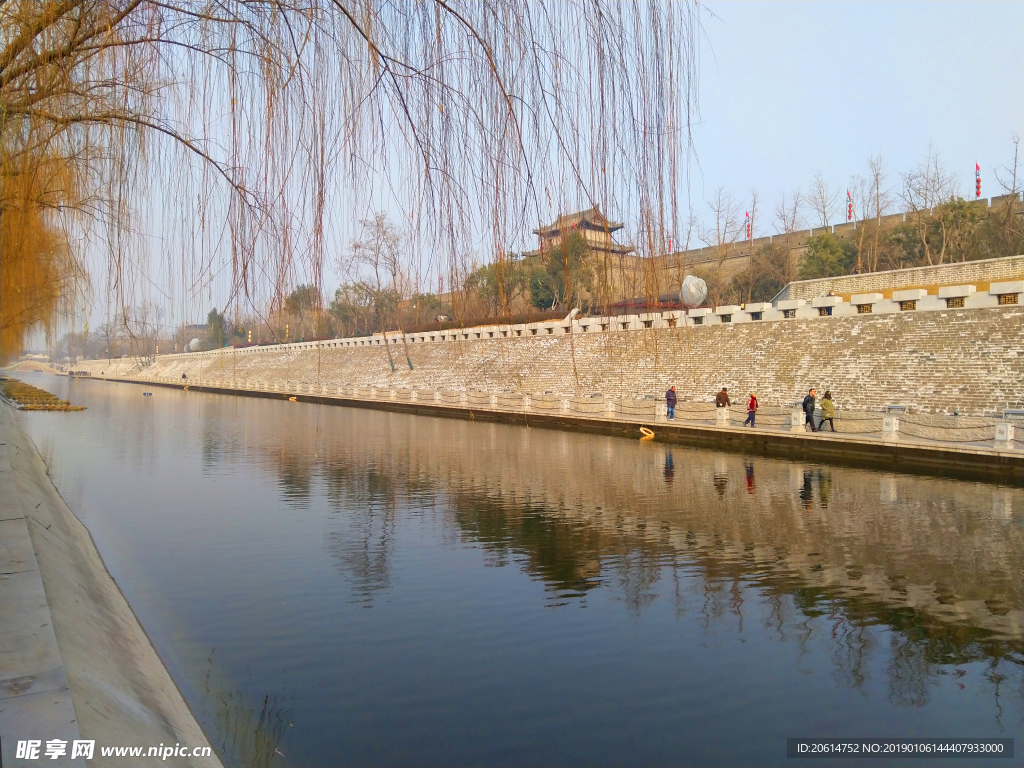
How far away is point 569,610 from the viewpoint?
19.4 ft

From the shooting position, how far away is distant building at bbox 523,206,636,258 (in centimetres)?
327

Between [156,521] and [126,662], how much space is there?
17.9ft

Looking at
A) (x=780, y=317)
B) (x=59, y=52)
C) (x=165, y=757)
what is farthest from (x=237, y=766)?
(x=780, y=317)

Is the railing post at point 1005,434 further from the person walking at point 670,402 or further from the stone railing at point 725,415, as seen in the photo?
the person walking at point 670,402

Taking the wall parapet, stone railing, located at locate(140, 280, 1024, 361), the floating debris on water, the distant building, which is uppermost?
the wall parapet

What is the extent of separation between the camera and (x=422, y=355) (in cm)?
3534

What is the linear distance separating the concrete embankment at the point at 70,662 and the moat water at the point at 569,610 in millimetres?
348

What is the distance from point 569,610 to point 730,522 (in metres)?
3.91

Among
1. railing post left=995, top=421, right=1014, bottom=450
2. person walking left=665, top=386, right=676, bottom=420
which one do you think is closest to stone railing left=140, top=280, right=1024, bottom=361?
person walking left=665, top=386, right=676, bottom=420

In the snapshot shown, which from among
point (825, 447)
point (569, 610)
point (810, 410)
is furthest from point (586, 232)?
point (810, 410)

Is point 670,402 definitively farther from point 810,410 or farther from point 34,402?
point 34,402

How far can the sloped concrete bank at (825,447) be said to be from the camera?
1175 centimetres

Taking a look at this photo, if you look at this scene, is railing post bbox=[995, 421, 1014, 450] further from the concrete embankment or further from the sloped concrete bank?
the concrete embankment

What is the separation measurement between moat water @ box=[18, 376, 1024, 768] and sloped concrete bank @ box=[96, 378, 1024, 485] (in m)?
0.83
